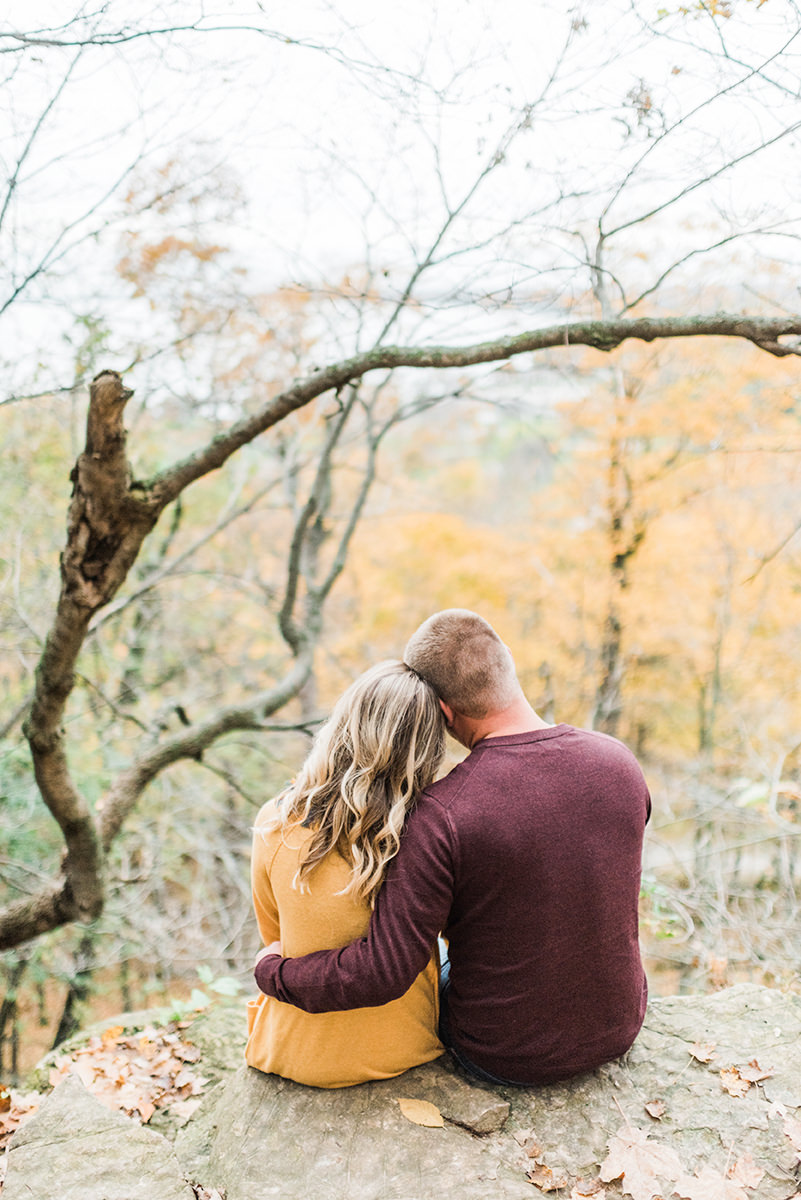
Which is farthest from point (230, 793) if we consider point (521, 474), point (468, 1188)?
point (521, 474)

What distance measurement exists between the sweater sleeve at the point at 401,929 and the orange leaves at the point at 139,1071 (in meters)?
1.21

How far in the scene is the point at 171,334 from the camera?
559 centimetres

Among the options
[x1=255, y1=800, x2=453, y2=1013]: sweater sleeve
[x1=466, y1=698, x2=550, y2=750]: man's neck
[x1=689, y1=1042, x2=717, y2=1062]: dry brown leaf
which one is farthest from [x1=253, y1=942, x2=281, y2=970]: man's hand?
[x1=689, y1=1042, x2=717, y2=1062]: dry brown leaf

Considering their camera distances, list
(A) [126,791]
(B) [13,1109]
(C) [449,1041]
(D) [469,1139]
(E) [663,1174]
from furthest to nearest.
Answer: (A) [126,791]
(B) [13,1109]
(C) [449,1041]
(D) [469,1139]
(E) [663,1174]

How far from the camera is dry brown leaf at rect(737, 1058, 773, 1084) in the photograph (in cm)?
234

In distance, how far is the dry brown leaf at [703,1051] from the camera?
2.44 meters

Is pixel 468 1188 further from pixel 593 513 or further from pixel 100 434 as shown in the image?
pixel 593 513

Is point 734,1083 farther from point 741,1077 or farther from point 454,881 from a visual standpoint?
point 454,881

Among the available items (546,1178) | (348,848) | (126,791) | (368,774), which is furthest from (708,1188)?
(126,791)

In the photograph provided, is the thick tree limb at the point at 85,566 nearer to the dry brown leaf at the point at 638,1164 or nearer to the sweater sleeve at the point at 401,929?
the sweater sleeve at the point at 401,929

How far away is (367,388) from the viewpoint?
27.3 ft

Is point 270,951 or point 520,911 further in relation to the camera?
point 270,951

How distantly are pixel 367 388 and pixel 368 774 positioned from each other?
276 inches

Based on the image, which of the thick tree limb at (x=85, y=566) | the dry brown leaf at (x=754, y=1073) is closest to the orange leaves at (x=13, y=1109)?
the thick tree limb at (x=85, y=566)
